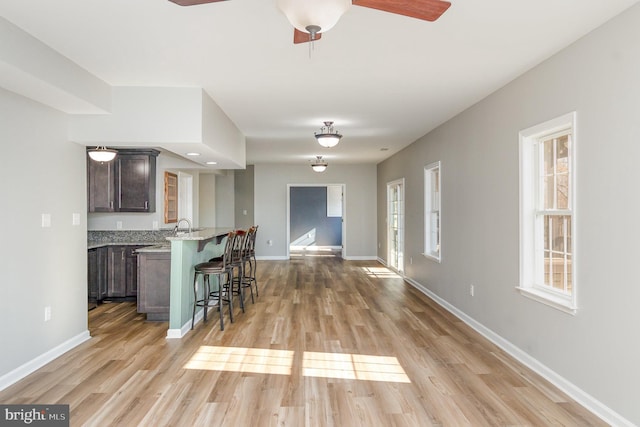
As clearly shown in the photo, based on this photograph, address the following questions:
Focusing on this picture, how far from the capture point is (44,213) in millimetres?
3557

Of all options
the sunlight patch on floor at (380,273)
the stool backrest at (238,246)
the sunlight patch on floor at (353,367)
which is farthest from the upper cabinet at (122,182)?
the sunlight patch on floor at (380,273)

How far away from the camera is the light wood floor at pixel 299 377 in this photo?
104 inches

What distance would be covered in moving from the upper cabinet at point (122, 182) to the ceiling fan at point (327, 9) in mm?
4706

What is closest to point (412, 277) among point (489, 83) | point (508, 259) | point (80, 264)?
point (508, 259)

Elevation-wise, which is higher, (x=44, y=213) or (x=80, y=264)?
(x=44, y=213)

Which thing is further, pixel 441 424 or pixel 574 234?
pixel 574 234

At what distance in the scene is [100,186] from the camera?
5984mm

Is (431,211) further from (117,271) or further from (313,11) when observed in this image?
(313,11)

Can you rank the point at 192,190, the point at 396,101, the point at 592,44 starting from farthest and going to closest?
1. the point at 192,190
2. the point at 396,101
3. the point at 592,44

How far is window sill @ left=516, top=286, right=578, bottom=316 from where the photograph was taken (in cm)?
295

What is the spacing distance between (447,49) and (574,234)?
1.62 m

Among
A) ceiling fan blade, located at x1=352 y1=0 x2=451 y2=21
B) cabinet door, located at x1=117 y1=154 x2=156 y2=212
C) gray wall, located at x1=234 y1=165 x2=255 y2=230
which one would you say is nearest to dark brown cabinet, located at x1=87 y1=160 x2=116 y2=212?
cabinet door, located at x1=117 y1=154 x2=156 y2=212

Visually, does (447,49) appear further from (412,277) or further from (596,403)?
(412,277)

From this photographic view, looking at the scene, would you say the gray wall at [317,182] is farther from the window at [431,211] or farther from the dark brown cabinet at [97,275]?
the dark brown cabinet at [97,275]
